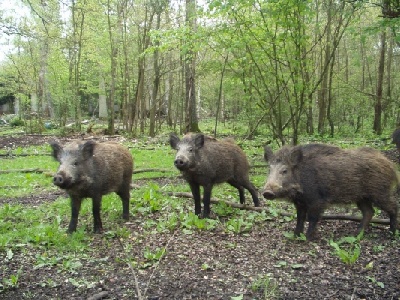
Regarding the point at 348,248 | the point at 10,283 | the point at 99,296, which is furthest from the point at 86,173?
the point at 348,248

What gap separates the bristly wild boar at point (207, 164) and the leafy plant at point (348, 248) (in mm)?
2055

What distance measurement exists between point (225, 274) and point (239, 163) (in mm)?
2909

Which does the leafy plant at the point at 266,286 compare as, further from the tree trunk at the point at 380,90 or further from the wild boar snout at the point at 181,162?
the tree trunk at the point at 380,90

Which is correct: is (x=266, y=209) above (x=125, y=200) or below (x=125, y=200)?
below

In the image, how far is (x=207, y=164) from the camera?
644 centimetres

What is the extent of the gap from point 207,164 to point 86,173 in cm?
184

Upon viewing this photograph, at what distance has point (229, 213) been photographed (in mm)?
6570

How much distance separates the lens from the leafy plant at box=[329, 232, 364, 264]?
446cm

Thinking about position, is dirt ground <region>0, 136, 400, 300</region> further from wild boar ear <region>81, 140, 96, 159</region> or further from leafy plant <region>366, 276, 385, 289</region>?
wild boar ear <region>81, 140, 96, 159</region>

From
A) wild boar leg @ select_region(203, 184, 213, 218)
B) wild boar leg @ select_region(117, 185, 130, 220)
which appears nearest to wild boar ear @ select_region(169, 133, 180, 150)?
wild boar leg @ select_region(203, 184, 213, 218)

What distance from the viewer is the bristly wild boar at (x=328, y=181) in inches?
206

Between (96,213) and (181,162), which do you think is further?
(181,162)

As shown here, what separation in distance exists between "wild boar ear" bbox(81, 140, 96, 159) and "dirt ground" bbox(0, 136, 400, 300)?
1.13m

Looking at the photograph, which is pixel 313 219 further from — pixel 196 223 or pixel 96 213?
pixel 96 213
